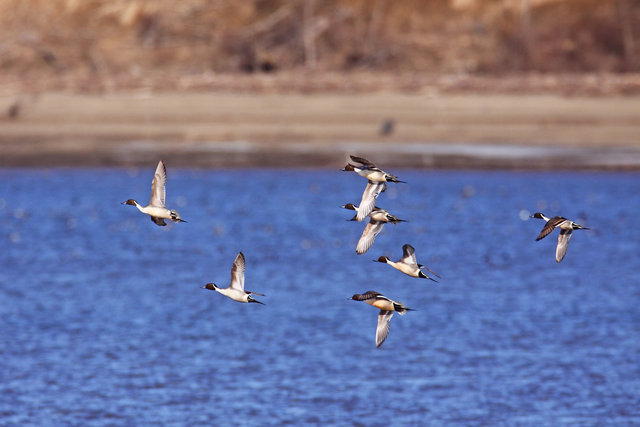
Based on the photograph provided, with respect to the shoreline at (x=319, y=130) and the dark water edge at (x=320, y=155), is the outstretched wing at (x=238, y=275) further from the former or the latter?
the shoreline at (x=319, y=130)

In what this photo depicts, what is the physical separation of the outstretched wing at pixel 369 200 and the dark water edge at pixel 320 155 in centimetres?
2328

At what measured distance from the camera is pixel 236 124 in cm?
3628

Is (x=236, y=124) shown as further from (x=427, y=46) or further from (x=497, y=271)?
(x=497, y=271)

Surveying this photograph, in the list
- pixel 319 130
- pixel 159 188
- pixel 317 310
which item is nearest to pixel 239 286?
pixel 159 188

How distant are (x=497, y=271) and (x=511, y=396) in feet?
33.0

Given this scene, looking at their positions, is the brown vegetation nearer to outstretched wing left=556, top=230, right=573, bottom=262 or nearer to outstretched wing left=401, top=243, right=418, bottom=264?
outstretched wing left=556, top=230, right=573, bottom=262

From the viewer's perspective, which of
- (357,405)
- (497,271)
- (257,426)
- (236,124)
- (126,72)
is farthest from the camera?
(126,72)

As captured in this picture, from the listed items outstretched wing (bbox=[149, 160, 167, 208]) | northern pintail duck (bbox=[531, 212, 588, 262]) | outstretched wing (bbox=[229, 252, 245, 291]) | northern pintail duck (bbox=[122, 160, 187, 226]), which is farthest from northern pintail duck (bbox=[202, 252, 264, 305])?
northern pintail duck (bbox=[531, 212, 588, 262])

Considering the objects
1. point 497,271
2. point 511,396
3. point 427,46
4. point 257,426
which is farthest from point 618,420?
point 427,46

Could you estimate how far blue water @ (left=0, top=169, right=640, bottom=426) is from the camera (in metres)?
16.1

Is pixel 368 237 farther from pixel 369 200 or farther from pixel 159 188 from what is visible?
pixel 159 188

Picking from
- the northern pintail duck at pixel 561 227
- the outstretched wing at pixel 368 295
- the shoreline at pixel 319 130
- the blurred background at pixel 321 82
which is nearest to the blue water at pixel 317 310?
the shoreline at pixel 319 130

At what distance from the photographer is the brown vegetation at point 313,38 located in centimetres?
4084

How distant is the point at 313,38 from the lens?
42594 millimetres
